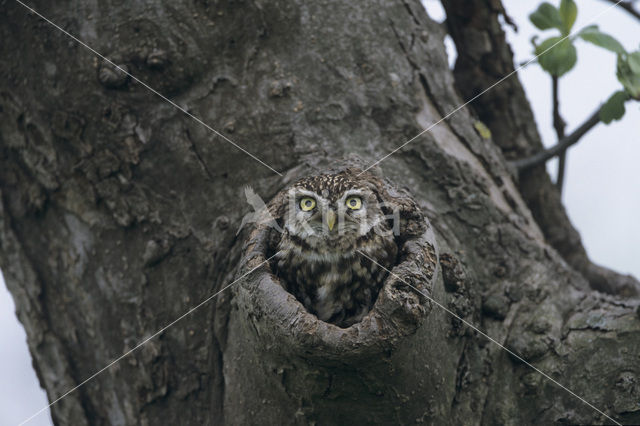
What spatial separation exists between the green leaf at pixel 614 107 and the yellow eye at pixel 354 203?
1.12 meters

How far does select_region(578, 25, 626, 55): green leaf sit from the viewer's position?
2410mm

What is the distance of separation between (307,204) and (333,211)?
0.36 feet

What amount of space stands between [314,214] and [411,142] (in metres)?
0.57

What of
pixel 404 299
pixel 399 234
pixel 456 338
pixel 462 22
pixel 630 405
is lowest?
pixel 630 405

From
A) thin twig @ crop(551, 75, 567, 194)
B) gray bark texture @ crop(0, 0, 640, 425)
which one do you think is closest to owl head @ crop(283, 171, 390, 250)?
gray bark texture @ crop(0, 0, 640, 425)

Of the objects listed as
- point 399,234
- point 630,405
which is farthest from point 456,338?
point 630,405

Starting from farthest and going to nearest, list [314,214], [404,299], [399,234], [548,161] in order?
[548,161] < [314,214] < [399,234] < [404,299]

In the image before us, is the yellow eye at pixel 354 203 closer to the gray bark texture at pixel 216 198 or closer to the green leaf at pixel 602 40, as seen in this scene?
the gray bark texture at pixel 216 198

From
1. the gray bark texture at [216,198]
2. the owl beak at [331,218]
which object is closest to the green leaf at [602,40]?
the gray bark texture at [216,198]

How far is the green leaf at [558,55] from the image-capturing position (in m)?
2.57

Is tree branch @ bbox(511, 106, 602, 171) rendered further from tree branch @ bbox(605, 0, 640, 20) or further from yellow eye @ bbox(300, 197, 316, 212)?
yellow eye @ bbox(300, 197, 316, 212)

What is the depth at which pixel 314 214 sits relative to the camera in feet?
7.52

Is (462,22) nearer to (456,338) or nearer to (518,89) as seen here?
(518,89)

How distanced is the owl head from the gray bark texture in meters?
0.14
